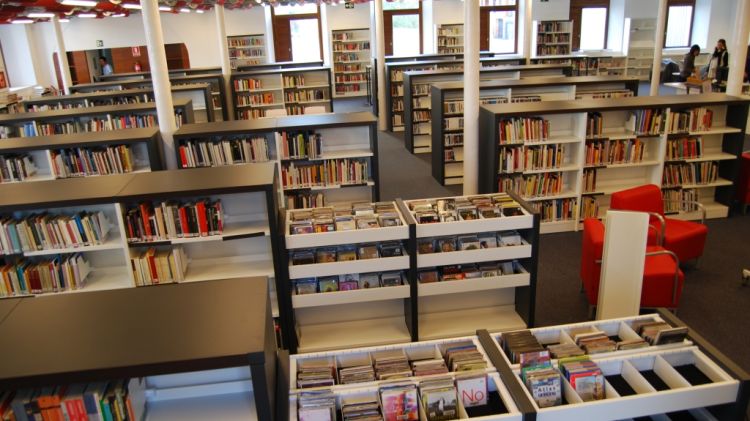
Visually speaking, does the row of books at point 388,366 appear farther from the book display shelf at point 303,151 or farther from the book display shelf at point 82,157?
the book display shelf at point 82,157

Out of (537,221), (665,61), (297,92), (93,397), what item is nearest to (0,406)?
(93,397)

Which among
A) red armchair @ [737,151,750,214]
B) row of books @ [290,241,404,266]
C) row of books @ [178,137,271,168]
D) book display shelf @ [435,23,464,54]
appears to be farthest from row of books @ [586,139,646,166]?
book display shelf @ [435,23,464,54]

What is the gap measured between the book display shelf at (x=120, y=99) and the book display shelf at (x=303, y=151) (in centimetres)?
432

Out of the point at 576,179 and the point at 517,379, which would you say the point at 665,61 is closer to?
the point at 576,179

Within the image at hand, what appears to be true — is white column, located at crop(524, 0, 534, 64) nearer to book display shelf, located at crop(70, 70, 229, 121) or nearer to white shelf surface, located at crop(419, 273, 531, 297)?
book display shelf, located at crop(70, 70, 229, 121)

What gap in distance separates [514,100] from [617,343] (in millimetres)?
7123

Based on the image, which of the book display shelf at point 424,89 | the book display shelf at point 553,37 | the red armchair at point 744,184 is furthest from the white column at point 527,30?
the red armchair at point 744,184

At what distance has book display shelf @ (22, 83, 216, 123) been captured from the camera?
1059 cm

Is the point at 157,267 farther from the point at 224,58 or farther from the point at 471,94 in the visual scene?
the point at 224,58

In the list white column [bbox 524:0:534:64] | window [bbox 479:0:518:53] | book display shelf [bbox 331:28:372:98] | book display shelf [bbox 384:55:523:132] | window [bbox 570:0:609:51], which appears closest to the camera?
book display shelf [bbox 384:55:523:132]

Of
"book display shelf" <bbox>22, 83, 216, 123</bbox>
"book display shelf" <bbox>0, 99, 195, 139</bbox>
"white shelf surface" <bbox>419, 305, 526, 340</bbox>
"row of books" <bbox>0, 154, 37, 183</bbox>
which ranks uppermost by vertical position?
"book display shelf" <bbox>22, 83, 216, 123</bbox>

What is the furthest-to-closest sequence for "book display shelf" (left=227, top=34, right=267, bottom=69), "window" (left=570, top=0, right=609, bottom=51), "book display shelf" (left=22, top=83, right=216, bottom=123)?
"window" (left=570, top=0, right=609, bottom=51) → "book display shelf" (left=227, top=34, right=267, bottom=69) → "book display shelf" (left=22, top=83, right=216, bottom=123)

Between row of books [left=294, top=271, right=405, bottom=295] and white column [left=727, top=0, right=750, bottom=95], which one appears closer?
row of books [left=294, top=271, right=405, bottom=295]

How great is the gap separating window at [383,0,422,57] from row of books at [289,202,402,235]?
1583 centimetres
